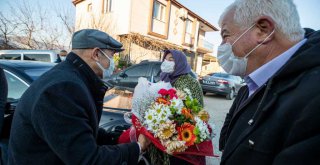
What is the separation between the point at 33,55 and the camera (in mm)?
8586

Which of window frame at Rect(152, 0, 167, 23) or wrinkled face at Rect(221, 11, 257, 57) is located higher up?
window frame at Rect(152, 0, 167, 23)

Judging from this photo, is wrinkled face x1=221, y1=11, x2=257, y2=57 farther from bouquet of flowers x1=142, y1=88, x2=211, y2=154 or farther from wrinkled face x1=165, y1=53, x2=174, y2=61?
wrinkled face x1=165, y1=53, x2=174, y2=61

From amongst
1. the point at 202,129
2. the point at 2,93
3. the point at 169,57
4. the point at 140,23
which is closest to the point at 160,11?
the point at 140,23

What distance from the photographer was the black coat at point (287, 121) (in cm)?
89

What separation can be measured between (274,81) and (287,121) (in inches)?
9.4

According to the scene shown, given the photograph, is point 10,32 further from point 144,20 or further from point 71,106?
point 71,106

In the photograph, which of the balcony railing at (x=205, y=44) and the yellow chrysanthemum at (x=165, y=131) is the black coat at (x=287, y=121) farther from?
the balcony railing at (x=205, y=44)

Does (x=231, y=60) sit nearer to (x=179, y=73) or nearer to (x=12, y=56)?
(x=179, y=73)

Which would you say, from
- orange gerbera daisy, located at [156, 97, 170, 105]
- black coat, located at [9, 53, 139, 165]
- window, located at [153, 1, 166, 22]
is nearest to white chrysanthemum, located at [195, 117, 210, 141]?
orange gerbera daisy, located at [156, 97, 170, 105]

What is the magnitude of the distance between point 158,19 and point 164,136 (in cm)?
1785

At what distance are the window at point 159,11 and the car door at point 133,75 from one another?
10.6 metres

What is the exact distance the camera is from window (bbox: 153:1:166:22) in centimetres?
1808

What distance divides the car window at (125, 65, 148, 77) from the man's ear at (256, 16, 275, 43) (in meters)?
7.22

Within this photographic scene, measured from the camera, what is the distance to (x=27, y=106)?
1.39 m
